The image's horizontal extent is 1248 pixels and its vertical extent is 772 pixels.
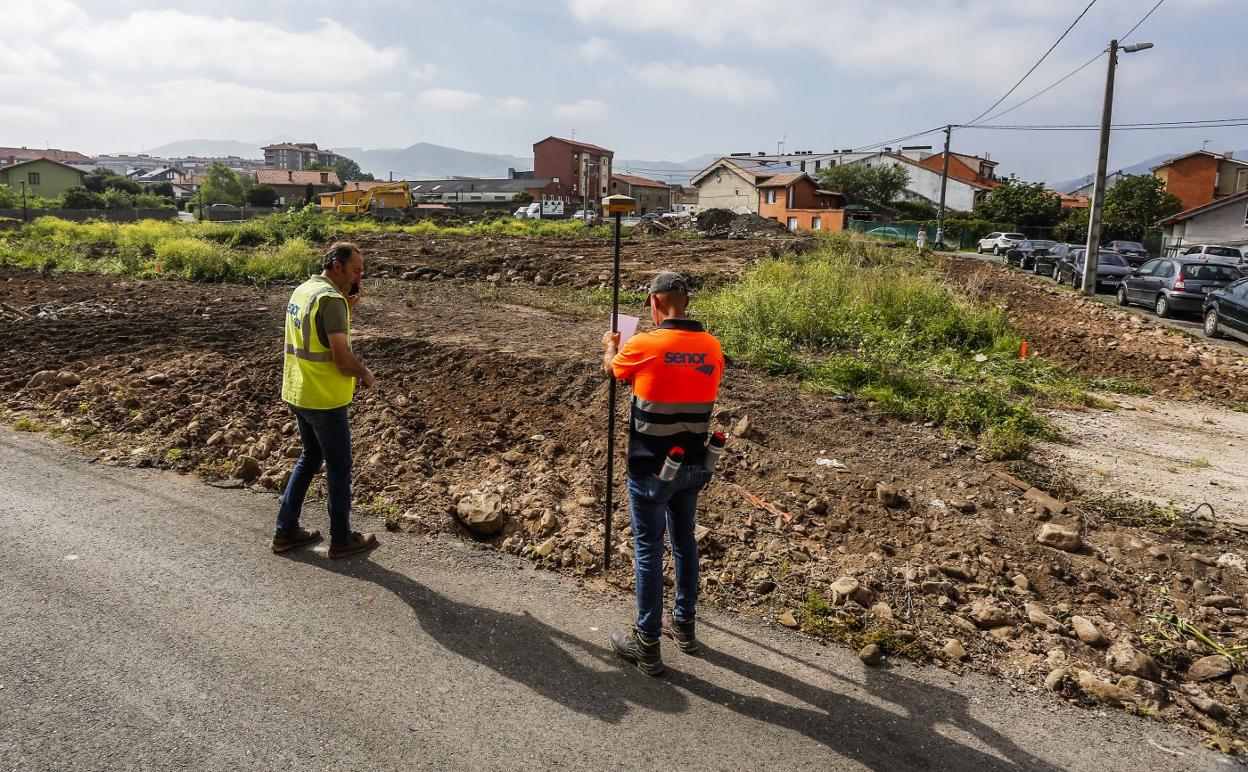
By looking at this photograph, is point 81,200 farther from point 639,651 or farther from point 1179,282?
point 639,651

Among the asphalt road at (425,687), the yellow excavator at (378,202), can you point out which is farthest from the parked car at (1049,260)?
the yellow excavator at (378,202)

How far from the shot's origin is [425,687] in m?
3.51

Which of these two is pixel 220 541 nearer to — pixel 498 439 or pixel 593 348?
pixel 498 439

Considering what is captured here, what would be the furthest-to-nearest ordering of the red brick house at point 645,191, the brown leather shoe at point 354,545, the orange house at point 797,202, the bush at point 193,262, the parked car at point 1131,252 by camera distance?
the red brick house at point 645,191
the orange house at point 797,202
the parked car at point 1131,252
the bush at point 193,262
the brown leather shoe at point 354,545

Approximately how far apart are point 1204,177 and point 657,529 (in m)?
67.1

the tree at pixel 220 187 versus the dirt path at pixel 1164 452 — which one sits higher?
the tree at pixel 220 187

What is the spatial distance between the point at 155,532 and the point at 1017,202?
5926 cm

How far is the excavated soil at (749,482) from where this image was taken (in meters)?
4.16

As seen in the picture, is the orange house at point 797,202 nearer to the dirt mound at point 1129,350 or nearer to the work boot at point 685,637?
the dirt mound at point 1129,350

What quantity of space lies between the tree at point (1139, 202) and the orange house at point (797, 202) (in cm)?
1664

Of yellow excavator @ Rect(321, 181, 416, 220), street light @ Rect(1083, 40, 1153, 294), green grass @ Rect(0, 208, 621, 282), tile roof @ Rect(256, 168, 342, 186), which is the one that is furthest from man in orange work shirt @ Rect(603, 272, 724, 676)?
tile roof @ Rect(256, 168, 342, 186)

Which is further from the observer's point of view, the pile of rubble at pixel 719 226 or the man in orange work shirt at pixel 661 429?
the pile of rubble at pixel 719 226

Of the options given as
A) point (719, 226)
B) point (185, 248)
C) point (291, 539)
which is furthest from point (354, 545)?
point (719, 226)

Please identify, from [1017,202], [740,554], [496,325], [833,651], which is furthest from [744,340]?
[1017,202]
